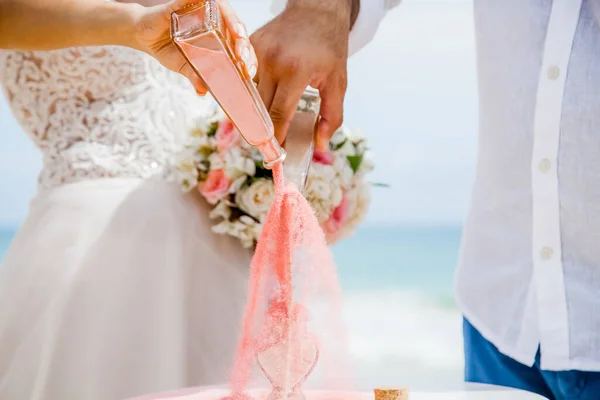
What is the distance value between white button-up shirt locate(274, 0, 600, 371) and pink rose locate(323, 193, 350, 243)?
2.06ft

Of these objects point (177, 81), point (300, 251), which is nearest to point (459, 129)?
point (177, 81)

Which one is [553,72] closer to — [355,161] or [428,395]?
[428,395]

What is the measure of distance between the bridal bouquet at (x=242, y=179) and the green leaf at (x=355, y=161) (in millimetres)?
14

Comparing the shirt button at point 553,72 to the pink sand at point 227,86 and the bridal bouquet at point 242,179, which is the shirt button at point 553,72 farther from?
the bridal bouquet at point 242,179

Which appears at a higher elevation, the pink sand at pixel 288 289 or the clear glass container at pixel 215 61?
the clear glass container at pixel 215 61

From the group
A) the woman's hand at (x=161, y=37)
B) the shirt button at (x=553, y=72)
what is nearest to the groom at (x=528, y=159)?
the shirt button at (x=553, y=72)

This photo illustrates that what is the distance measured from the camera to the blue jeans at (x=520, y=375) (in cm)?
108

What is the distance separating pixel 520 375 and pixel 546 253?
19cm

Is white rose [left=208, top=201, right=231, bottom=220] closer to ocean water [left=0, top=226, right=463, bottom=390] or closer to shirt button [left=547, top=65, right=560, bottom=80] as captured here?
A: shirt button [left=547, top=65, right=560, bottom=80]

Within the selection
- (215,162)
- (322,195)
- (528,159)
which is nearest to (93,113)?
(215,162)

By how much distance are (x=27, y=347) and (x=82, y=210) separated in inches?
12.7

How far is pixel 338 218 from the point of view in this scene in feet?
6.07

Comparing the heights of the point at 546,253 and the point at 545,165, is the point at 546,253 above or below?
below

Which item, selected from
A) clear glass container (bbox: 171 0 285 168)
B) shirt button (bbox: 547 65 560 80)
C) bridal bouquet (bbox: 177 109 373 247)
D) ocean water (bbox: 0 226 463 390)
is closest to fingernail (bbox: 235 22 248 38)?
clear glass container (bbox: 171 0 285 168)
